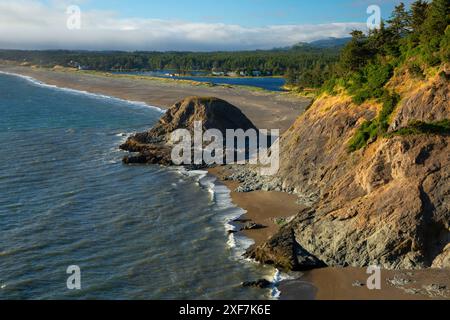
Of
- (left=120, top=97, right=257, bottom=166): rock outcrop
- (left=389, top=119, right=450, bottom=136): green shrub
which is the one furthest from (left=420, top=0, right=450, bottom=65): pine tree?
(left=120, top=97, right=257, bottom=166): rock outcrop

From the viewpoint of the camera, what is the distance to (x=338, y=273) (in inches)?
1037

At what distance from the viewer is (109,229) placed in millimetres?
33094

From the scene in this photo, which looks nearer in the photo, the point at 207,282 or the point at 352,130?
the point at 207,282

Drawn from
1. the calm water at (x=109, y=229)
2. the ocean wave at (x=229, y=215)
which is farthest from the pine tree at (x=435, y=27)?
the calm water at (x=109, y=229)

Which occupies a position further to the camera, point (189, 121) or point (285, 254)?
point (189, 121)

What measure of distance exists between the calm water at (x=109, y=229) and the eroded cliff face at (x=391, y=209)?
3.54 meters

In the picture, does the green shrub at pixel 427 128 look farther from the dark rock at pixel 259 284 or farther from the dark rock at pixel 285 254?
the dark rock at pixel 259 284

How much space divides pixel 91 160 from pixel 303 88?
87.2m

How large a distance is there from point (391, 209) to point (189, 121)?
119 ft

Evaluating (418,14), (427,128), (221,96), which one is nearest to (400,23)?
(418,14)

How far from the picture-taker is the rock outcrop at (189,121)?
190 feet

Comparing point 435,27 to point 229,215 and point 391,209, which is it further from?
point 229,215

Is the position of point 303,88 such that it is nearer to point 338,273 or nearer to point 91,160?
point 91,160
